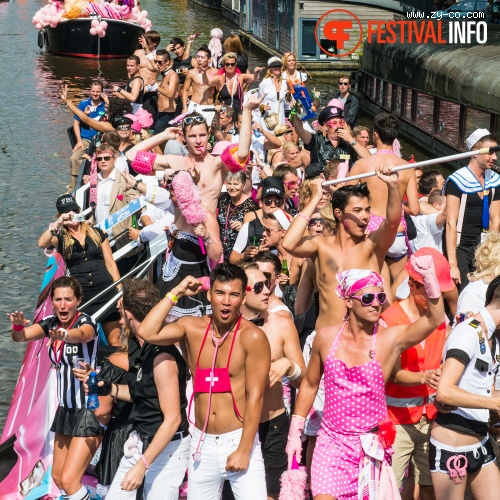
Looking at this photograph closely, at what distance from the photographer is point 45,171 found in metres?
21.9

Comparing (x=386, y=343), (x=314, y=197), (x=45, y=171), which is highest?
(x=314, y=197)

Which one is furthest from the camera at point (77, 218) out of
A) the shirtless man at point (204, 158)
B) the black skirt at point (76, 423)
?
the black skirt at point (76, 423)

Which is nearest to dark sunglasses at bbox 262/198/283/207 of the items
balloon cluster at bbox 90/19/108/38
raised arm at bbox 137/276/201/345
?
raised arm at bbox 137/276/201/345

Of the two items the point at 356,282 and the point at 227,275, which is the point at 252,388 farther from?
the point at 356,282

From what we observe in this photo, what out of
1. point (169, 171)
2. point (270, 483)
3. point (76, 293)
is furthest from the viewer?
point (169, 171)

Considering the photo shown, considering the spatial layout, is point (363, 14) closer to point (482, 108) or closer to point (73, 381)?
point (482, 108)

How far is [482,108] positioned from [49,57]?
2719cm

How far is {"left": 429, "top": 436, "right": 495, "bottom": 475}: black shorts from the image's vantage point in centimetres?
544

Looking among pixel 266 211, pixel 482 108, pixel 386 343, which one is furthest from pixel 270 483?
pixel 482 108

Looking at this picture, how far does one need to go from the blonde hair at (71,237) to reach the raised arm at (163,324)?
360 cm

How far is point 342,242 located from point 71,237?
10.5 feet

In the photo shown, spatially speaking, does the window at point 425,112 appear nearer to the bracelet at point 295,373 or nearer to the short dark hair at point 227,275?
the bracelet at point 295,373

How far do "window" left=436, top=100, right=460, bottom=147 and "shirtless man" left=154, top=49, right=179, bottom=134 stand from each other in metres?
6.81

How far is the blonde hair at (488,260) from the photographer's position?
20.1 ft
